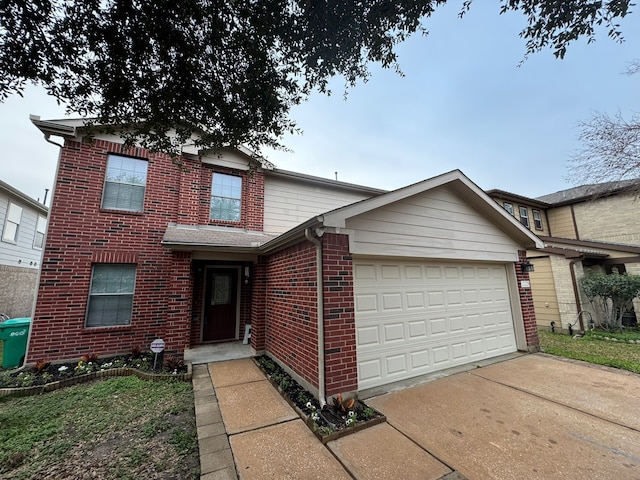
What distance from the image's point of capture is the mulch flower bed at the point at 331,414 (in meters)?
3.05

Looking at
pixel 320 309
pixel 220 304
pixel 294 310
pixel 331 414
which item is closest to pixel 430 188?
pixel 320 309

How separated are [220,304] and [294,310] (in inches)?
152

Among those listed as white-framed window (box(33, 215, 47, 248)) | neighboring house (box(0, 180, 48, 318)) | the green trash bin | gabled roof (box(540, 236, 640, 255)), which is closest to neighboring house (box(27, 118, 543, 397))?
the green trash bin

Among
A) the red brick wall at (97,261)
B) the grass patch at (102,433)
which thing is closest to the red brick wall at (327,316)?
the grass patch at (102,433)

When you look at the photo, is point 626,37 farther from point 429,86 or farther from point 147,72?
point 147,72

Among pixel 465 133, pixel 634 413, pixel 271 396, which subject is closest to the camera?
pixel 634 413

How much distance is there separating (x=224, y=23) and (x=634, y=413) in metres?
7.16

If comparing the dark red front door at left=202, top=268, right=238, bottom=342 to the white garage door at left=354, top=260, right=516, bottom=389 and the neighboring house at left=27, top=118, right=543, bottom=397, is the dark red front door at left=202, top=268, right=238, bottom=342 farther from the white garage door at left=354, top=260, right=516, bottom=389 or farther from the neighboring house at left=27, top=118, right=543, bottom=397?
the white garage door at left=354, top=260, right=516, bottom=389

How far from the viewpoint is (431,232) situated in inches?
203

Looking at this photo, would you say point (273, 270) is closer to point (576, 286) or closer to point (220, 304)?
point (220, 304)

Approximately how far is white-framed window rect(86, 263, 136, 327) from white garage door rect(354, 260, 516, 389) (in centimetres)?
588

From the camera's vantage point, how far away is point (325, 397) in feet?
12.0

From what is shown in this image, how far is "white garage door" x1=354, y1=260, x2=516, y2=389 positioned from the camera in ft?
14.5

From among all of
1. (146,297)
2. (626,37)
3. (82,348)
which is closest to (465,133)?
(626,37)
